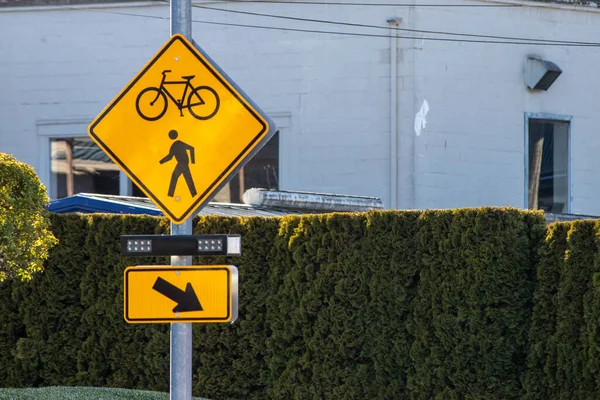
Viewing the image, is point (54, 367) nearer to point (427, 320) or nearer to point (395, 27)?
point (427, 320)

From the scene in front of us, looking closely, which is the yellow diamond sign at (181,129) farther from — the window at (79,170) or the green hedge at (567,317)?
the window at (79,170)

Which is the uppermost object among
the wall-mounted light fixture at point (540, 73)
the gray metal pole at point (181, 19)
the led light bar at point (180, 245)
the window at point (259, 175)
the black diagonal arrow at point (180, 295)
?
the wall-mounted light fixture at point (540, 73)

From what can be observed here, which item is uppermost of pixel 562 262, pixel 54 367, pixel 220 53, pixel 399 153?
pixel 220 53

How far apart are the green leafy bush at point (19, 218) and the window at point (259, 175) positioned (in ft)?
26.8

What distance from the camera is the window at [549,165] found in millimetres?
17859

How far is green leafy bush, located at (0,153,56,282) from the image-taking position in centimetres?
870

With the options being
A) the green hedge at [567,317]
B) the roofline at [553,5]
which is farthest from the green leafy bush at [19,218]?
the roofline at [553,5]

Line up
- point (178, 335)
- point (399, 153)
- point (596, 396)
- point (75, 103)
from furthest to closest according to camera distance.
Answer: point (75, 103) < point (399, 153) < point (596, 396) < point (178, 335)

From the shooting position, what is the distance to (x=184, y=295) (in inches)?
199

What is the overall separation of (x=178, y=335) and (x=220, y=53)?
12.7m

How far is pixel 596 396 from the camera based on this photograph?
341 inches

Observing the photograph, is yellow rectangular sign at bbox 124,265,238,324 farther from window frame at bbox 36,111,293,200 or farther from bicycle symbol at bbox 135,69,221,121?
window frame at bbox 36,111,293,200

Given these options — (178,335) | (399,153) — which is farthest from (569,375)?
(399,153)

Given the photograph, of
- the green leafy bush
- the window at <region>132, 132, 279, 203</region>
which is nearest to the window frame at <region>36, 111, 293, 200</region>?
the window at <region>132, 132, 279, 203</region>
